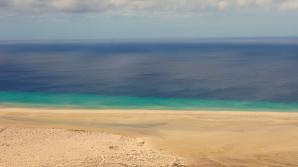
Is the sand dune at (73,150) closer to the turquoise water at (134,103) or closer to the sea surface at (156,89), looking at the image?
the turquoise water at (134,103)

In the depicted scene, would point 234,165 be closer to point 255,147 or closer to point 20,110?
point 255,147

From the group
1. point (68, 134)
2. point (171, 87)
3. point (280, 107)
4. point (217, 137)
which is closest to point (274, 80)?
point (171, 87)

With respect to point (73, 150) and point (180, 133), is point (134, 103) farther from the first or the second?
point (73, 150)

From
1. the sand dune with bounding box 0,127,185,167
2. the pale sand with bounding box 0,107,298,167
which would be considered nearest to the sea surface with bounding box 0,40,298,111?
the pale sand with bounding box 0,107,298,167

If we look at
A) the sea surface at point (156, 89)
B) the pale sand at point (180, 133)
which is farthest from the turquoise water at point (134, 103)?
the pale sand at point (180, 133)

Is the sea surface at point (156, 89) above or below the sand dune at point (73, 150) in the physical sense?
above
